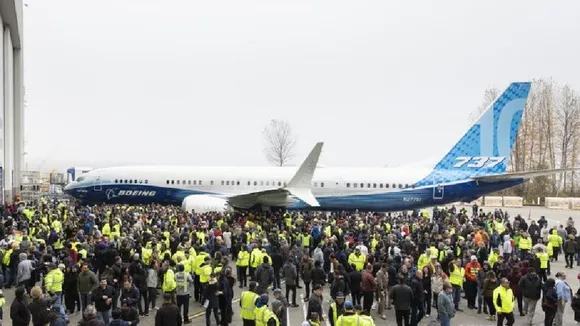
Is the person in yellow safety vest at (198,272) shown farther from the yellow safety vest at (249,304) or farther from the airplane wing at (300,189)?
the airplane wing at (300,189)

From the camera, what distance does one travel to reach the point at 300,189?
2611cm

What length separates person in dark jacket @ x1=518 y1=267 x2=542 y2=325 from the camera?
11.7m

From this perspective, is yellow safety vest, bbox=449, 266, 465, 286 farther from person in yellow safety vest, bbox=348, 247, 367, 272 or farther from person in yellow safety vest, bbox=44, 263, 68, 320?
person in yellow safety vest, bbox=44, 263, 68, 320

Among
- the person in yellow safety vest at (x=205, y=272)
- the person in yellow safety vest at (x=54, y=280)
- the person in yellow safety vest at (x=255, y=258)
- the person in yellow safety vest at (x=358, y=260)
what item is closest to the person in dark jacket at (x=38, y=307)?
the person in yellow safety vest at (x=54, y=280)

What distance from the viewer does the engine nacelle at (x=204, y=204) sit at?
92.8ft

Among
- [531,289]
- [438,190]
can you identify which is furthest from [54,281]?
[438,190]

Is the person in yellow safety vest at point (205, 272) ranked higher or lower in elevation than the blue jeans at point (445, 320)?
higher

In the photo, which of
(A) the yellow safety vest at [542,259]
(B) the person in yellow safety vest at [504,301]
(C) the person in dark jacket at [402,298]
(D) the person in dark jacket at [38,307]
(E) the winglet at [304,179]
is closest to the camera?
(D) the person in dark jacket at [38,307]

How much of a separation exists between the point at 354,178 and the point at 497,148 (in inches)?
306

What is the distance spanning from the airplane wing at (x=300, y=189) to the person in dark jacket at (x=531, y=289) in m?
13.7

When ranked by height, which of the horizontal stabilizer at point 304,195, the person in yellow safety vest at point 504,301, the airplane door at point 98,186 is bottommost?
the person in yellow safety vest at point 504,301

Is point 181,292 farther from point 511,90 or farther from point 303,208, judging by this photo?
point 511,90

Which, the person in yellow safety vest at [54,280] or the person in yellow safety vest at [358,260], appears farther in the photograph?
the person in yellow safety vest at [358,260]

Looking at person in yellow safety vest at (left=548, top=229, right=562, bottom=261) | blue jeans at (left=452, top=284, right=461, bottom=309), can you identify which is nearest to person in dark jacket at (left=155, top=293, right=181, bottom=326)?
blue jeans at (left=452, top=284, right=461, bottom=309)
